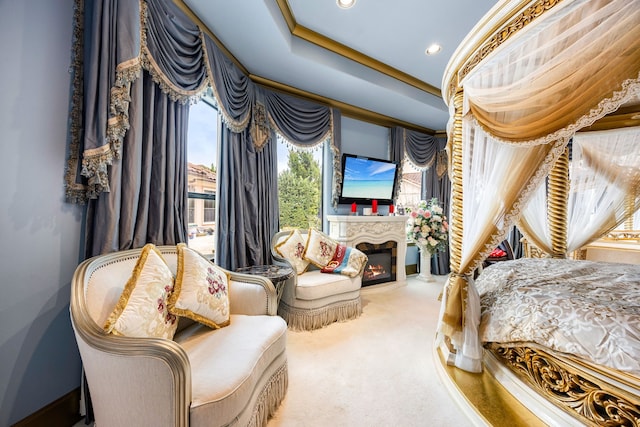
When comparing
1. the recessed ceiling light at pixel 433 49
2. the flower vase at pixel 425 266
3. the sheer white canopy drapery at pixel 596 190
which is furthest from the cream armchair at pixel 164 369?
the flower vase at pixel 425 266

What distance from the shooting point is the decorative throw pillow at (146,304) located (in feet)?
3.53

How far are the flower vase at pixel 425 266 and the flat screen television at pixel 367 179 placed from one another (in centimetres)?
108

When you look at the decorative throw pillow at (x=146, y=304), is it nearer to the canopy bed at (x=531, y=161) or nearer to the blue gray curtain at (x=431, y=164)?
the canopy bed at (x=531, y=161)

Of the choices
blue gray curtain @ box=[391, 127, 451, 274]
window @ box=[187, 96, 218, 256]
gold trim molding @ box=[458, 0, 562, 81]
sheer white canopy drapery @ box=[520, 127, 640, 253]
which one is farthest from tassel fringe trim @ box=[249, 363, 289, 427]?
blue gray curtain @ box=[391, 127, 451, 274]

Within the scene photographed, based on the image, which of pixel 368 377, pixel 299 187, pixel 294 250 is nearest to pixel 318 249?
pixel 294 250

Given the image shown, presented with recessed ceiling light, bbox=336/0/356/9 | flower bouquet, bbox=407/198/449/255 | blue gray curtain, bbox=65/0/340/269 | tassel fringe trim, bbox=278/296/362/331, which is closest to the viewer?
blue gray curtain, bbox=65/0/340/269

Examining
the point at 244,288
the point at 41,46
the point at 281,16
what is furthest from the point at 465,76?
the point at 41,46

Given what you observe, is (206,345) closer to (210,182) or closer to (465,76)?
(210,182)

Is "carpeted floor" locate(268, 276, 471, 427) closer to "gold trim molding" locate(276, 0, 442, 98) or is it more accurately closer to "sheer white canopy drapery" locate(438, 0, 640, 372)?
"sheer white canopy drapery" locate(438, 0, 640, 372)

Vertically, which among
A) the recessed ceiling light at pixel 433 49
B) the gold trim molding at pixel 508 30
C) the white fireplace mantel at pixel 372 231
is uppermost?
the recessed ceiling light at pixel 433 49

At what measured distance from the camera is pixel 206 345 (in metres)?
1.31

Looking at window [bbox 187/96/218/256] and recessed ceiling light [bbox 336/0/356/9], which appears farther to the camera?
window [bbox 187/96/218/256]

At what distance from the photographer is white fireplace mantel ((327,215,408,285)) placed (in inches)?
134

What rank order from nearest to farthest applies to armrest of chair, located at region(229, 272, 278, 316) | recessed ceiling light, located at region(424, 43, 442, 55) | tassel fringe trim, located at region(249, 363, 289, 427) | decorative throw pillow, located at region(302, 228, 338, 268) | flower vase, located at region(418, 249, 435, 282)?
tassel fringe trim, located at region(249, 363, 289, 427)
armrest of chair, located at region(229, 272, 278, 316)
recessed ceiling light, located at region(424, 43, 442, 55)
decorative throw pillow, located at region(302, 228, 338, 268)
flower vase, located at region(418, 249, 435, 282)
